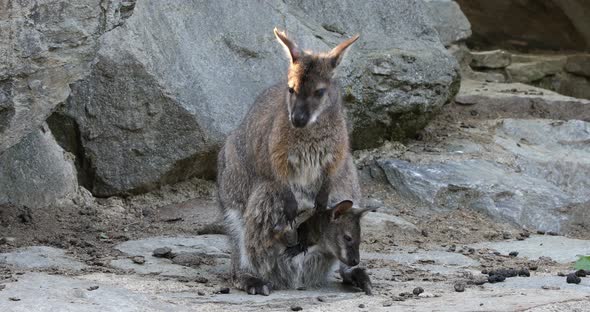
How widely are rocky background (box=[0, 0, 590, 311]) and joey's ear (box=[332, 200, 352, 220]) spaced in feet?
1.78

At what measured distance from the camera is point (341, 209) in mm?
6863

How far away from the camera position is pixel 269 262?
22.5 ft

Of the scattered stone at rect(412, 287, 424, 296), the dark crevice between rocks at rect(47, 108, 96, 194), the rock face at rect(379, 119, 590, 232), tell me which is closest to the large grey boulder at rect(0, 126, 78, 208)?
the dark crevice between rocks at rect(47, 108, 96, 194)

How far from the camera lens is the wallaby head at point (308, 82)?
21.9ft

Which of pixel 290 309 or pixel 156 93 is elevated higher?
pixel 156 93

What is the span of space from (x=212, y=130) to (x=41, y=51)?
244 cm

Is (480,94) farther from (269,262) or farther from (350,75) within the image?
(269,262)

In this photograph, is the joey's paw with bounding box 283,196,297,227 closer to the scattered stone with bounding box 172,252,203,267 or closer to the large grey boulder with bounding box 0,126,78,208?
the scattered stone with bounding box 172,252,203,267

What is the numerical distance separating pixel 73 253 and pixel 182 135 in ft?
5.79

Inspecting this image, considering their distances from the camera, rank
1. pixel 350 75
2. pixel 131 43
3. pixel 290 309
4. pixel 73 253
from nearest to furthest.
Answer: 1. pixel 290 309
2. pixel 73 253
3. pixel 131 43
4. pixel 350 75

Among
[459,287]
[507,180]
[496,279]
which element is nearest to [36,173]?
[459,287]

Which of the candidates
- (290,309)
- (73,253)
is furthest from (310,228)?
(73,253)

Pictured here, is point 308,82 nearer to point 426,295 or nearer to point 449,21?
point 426,295

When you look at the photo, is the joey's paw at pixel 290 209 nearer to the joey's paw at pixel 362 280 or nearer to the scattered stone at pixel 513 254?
the joey's paw at pixel 362 280
